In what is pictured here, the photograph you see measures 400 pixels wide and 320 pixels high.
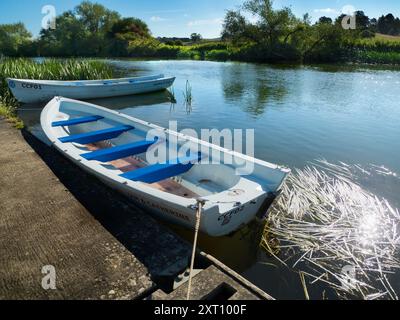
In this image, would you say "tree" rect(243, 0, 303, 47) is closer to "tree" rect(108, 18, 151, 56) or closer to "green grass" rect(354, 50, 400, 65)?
"green grass" rect(354, 50, 400, 65)

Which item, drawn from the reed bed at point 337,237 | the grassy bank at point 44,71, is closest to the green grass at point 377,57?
the grassy bank at point 44,71

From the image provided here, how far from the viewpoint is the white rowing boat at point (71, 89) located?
40.6ft

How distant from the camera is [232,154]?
463cm

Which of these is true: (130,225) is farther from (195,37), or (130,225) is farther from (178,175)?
(195,37)

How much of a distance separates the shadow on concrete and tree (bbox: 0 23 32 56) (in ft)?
211

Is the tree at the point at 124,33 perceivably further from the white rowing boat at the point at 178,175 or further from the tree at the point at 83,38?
the white rowing boat at the point at 178,175

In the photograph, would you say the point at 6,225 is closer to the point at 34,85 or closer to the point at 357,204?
the point at 357,204

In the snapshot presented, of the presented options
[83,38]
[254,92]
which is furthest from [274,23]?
[83,38]

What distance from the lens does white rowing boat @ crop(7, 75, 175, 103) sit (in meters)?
12.4

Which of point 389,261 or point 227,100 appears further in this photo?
point 227,100

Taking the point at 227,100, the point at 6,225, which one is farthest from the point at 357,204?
the point at 227,100

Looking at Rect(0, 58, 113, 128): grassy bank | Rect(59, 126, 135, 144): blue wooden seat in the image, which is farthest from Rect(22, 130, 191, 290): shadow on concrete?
Rect(0, 58, 113, 128): grassy bank

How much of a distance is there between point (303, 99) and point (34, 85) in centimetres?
1201

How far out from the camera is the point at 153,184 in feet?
16.6
